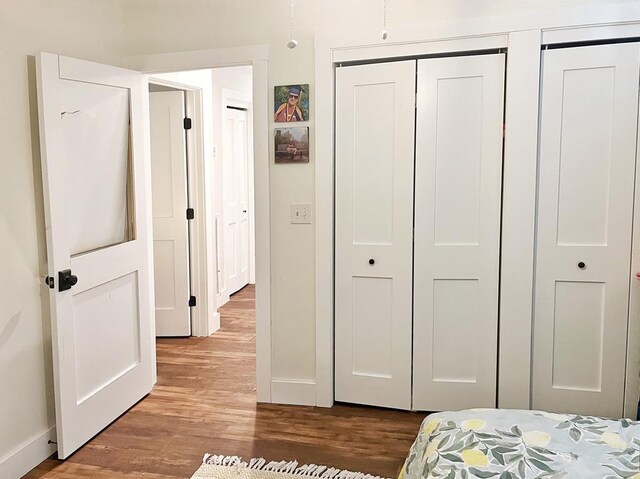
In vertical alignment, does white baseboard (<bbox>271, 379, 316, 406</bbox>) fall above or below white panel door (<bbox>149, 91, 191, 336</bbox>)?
below

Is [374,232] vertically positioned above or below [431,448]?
above

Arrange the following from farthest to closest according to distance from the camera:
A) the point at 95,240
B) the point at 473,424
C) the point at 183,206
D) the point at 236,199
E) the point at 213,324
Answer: the point at 236,199 < the point at 213,324 < the point at 183,206 < the point at 95,240 < the point at 473,424

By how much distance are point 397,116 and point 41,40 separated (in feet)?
6.06

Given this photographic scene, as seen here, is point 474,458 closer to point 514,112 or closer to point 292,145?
point 514,112

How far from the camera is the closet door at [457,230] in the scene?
2867mm

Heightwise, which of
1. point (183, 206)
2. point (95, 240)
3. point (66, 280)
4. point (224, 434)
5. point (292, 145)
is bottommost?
point (224, 434)

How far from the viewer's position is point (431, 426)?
183cm

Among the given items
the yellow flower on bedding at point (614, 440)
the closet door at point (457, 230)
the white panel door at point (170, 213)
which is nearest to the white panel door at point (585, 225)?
the closet door at point (457, 230)

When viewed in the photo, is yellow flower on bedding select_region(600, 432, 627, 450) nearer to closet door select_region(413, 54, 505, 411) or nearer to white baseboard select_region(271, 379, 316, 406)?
closet door select_region(413, 54, 505, 411)

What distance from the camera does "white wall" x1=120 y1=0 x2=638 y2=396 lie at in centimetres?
293

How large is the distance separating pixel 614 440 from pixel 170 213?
3.65 meters

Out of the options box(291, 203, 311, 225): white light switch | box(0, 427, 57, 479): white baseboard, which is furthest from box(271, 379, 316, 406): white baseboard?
box(0, 427, 57, 479): white baseboard

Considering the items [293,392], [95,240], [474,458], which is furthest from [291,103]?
[474,458]

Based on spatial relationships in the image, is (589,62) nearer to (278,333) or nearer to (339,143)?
(339,143)
